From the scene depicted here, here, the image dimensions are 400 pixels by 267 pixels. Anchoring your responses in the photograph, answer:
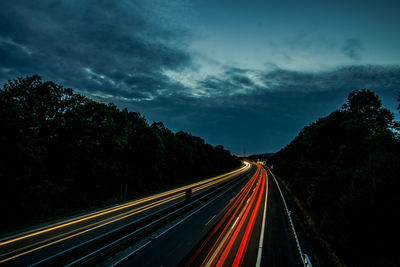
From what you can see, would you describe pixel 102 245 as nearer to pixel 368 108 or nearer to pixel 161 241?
pixel 161 241

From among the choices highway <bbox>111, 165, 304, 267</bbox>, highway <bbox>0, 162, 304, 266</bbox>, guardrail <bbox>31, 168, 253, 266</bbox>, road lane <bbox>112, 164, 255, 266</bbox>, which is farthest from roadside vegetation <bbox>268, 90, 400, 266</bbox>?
guardrail <bbox>31, 168, 253, 266</bbox>

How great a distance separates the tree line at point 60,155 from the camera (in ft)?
49.0

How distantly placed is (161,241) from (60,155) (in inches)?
711

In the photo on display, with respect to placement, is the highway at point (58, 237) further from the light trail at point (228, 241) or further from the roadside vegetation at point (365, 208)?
the roadside vegetation at point (365, 208)

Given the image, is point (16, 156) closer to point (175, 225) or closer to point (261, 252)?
point (175, 225)

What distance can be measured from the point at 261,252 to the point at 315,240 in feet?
16.5

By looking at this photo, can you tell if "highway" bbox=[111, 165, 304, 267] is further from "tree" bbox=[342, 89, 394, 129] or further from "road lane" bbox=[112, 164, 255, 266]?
"tree" bbox=[342, 89, 394, 129]

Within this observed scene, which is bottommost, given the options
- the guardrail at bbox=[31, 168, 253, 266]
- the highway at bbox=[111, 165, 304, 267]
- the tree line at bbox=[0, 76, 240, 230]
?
the highway at bbox=[111, 165, 304, 267]

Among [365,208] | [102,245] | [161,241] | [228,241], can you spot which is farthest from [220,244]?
[365,208]

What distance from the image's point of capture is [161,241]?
11.3 m

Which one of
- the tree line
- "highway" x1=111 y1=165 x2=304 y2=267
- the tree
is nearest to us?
"highway" x1=111 y1=165 x2=304 y2=267

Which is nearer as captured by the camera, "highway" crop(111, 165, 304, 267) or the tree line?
"highway" crop(111, 165, 304, 267)

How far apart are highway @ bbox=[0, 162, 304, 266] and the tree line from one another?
4.15 metres

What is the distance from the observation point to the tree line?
1495 centimetres
